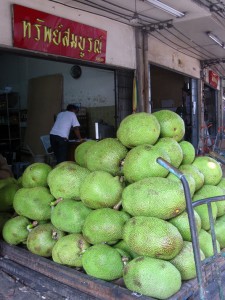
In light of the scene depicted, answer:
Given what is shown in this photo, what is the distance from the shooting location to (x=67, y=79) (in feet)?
29.7

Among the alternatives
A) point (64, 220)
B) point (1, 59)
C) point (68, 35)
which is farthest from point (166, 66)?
point (64, 220)

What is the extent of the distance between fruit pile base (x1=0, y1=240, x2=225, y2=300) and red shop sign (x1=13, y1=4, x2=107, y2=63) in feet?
11.3

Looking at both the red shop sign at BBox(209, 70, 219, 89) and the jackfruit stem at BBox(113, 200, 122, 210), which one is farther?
the red shop sign at BBox(209, 70, 219, 89)

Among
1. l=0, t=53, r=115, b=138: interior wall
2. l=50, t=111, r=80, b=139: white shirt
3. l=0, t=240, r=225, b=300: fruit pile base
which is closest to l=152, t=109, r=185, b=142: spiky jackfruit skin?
l=0, t=240, r=225, b=300: fruit pile base

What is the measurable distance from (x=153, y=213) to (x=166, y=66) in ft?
24.0

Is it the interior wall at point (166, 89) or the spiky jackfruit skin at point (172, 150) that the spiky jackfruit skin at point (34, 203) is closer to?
the spiky jackfruit skin at point (172, 150)

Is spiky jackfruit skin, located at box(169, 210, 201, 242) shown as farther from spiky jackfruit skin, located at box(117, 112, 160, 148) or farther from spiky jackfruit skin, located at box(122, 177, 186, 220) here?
spiky jackfruit skin, located at box(117, 112, 160, 148)

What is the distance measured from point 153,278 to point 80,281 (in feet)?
1.05

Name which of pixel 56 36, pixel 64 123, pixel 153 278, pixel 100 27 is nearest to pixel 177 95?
pixel 64 123

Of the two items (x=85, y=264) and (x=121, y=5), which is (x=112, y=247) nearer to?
(x=85, y=264)

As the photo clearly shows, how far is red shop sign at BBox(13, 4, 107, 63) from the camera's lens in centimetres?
439

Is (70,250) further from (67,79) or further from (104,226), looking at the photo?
(67,79)

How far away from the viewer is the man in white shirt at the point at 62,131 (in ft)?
21.7

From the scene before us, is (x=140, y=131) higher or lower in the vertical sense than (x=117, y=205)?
higher
